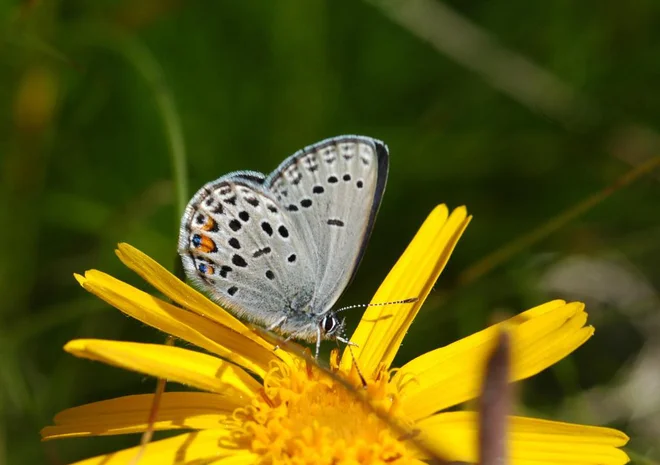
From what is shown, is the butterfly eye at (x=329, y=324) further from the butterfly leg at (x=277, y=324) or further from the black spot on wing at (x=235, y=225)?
the black spot on wing at (x=235, y=225)

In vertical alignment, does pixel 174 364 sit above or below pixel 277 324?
below

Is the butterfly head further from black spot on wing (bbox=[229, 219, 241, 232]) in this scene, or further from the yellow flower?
black spot on wing (bbox=[229, 219, 241, 232])

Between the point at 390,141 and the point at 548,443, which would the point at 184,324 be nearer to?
the point at 548,443

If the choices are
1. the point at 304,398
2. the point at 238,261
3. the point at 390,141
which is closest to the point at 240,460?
the point at 304,398

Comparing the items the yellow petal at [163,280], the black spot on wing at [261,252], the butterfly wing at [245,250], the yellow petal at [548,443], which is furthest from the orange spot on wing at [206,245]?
the yellow petal at [548,443]

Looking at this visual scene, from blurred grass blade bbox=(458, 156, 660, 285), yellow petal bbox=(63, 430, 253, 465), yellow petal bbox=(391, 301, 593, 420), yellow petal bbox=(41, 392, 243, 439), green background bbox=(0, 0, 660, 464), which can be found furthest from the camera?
green background bbox=(0, 0, 660, 464)

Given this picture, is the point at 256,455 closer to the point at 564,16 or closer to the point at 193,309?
the point at 193,309

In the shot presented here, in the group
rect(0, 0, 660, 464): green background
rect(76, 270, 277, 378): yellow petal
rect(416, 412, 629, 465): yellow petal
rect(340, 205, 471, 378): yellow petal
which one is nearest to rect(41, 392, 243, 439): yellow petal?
rect(76, 270, 277, 378): yellow petal
